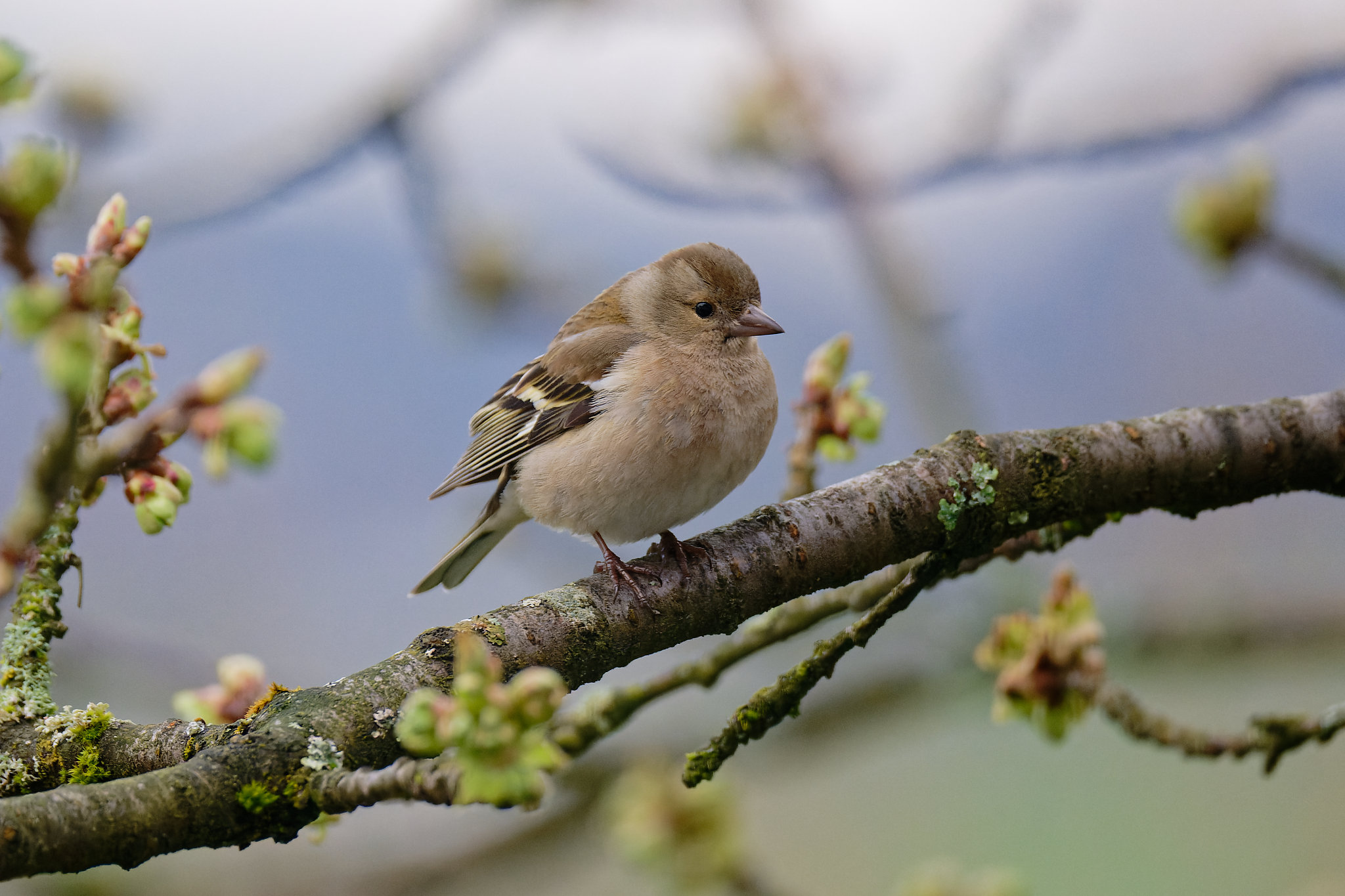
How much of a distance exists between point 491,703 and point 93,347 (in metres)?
0.52

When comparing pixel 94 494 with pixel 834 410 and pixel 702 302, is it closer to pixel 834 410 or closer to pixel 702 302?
pixel 834 410

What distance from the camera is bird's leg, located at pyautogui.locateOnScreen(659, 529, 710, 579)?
1968mm

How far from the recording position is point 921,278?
3.87 meters

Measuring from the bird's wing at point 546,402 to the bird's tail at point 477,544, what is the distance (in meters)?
0.13

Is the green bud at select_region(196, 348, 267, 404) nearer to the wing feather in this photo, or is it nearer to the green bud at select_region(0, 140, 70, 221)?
the green bud at select_region(0, 140, 70, 221)

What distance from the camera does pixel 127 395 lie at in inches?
54.4

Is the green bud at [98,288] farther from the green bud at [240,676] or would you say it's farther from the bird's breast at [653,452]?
A: the bird's breast at [653,452]

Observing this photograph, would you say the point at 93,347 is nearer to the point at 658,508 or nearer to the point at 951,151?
the point at 658,508

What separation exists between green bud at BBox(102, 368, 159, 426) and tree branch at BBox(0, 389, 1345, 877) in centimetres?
46

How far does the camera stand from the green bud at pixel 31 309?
3.07 feet

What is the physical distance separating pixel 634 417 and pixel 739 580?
33.4 inches

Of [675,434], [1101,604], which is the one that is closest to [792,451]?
[675,434]

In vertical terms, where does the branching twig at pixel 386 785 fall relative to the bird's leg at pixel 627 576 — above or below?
below

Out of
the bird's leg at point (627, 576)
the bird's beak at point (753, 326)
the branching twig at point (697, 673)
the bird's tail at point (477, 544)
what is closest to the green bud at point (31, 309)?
the bird's leg at point (627, 576)
